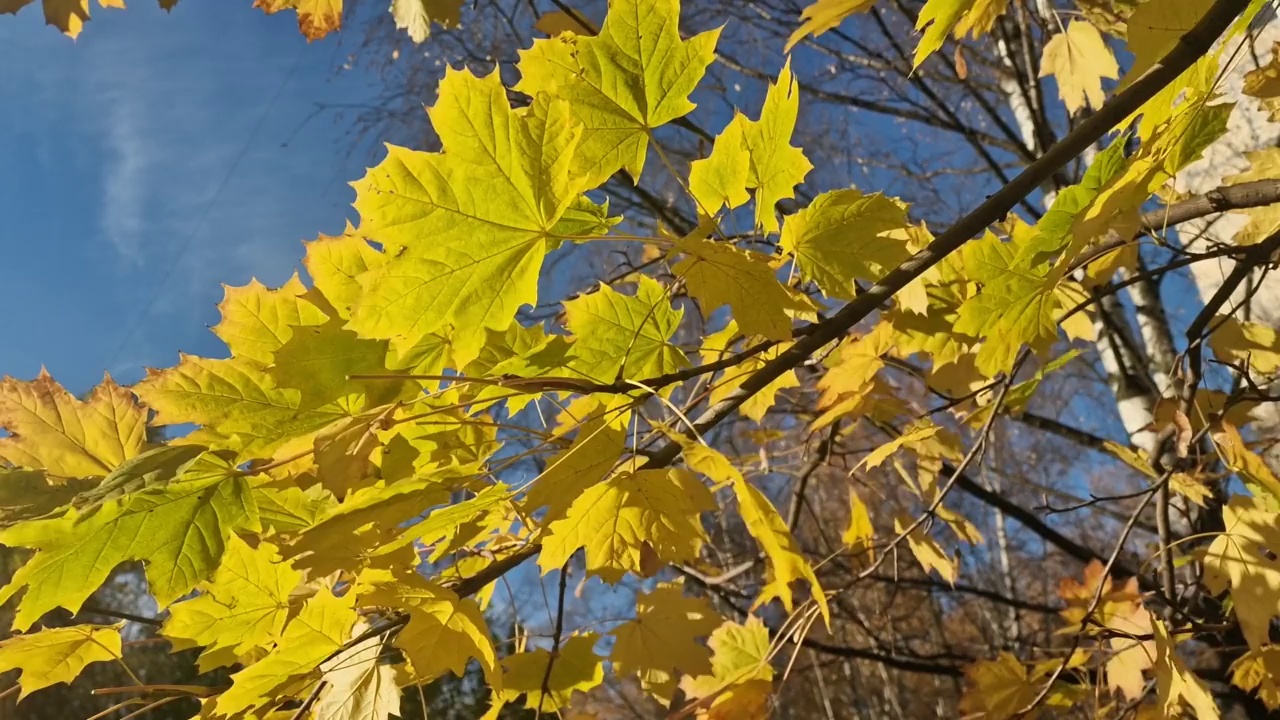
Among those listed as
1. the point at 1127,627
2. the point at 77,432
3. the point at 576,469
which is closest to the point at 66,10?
the point at 77,432

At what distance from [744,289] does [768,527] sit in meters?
0.14

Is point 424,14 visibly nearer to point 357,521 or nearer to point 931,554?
point 357,521

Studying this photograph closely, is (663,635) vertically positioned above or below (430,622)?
below

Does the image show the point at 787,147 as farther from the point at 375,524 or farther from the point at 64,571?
the point at 64,571

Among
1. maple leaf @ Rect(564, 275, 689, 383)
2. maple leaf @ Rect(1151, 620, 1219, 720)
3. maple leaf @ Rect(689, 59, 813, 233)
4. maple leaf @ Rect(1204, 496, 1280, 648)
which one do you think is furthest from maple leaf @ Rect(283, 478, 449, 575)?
maple leaf @ Rect(1204, 496, 1280, 648)

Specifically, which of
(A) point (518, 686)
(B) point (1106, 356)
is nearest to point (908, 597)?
(B) point (1106, 356)

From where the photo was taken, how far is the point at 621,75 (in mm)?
532

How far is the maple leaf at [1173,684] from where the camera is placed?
0.72m

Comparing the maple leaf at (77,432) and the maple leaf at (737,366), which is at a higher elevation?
the maple leaf at (77,432)

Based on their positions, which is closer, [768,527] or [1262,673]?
[768,527]

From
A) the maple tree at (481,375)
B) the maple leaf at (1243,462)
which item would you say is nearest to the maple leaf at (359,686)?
the maple tree at (481,375)

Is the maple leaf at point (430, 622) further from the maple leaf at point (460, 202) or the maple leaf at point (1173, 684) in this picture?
the maple leaf at point (1173, 684)

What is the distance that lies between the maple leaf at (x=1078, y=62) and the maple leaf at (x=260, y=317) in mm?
1302

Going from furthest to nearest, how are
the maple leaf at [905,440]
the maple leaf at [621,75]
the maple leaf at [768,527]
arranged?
the maple leaf at [905,440], the maple leaf at [621,75], the maple leaf at [768,527]
